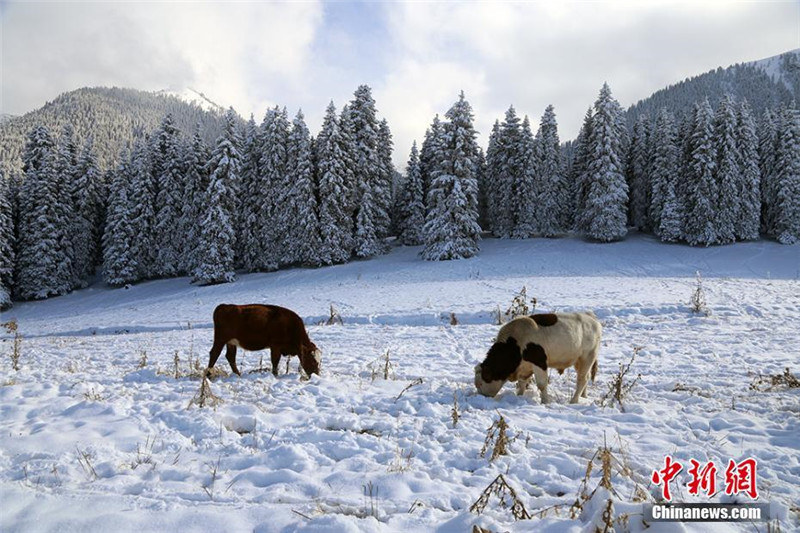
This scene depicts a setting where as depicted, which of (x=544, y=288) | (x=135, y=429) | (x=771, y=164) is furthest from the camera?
(x=771, y=164)

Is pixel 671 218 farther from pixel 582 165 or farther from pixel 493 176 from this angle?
pixel 493 176

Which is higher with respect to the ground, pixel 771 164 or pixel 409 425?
pixel 771 164

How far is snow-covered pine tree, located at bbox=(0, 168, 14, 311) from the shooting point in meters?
38.2

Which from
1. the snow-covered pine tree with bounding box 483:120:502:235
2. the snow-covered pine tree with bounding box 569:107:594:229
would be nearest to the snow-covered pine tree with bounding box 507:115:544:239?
the snow-covered pine tree with bounding box 483:120:502:235

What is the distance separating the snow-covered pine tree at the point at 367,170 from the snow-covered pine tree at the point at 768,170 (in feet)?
131

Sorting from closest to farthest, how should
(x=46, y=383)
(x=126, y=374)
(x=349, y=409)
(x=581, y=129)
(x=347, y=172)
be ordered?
1. (x=349, y=409)
2. (x=46, y=383)
3. (x=126, y=374)
4. (x=347, y=172)
5. (x=581, y=129)

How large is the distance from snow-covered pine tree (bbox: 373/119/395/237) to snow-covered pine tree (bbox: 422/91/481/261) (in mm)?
6591

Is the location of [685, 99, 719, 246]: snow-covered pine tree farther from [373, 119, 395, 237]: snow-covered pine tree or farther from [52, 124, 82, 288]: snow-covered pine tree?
[52, 124, 82, 288]: snow-covered pine tree

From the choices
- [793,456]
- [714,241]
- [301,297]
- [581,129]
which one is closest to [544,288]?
[301,297]

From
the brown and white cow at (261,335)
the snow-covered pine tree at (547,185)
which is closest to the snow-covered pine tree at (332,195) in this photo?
the snow-covered pine tree at (547,185)

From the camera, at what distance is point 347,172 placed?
138 feet

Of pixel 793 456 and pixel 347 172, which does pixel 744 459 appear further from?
pixel 347 172

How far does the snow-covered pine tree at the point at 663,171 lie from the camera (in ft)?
150

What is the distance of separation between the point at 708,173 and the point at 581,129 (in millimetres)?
15688
